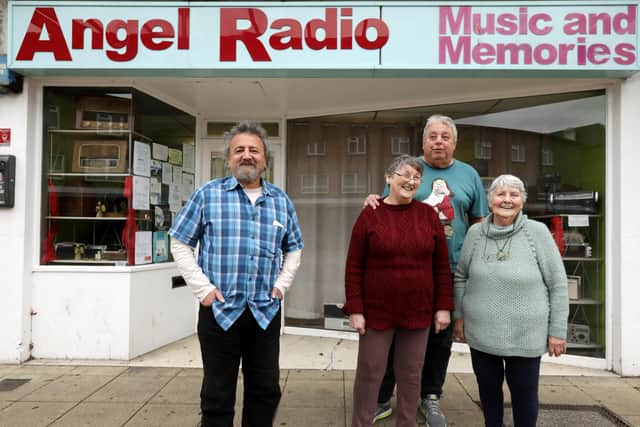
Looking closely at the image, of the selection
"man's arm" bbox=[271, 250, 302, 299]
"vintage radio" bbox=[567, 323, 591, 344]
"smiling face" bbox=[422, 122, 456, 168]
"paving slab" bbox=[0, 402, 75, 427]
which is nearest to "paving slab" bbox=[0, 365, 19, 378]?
"paving slab" bbox=[0, 402, 75, 427]

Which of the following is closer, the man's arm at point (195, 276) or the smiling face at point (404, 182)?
the man's arm at point (195, 276)

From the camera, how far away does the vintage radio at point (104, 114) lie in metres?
4.66

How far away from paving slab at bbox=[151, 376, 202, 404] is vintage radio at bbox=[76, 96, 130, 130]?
2.49 metres

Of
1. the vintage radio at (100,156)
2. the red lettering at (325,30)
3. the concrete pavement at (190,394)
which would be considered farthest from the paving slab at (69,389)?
the red lettering at (325,30)

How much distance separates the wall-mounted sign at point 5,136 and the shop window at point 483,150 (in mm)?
4619

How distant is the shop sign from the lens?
411cm

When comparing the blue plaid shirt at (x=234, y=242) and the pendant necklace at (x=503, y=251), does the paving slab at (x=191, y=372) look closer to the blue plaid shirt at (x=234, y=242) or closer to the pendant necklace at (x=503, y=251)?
the blue plaid shirt at (x=234, y=242)

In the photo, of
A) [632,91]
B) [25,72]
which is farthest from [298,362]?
[632,91]

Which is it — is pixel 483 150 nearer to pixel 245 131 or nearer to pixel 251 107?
pixel 251 107

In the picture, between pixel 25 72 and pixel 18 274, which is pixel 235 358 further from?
pixel 25 72

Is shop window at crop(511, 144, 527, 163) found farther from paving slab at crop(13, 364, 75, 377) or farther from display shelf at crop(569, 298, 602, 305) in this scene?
paving slab at crop(13, 364, 75, 377)

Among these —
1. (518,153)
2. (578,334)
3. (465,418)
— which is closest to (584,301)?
(578,334)

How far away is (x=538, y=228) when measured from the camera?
8.32 feet

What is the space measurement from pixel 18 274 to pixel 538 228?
434 cm
